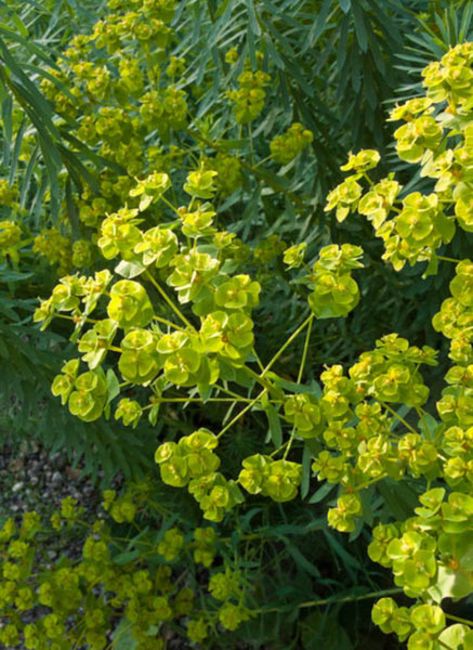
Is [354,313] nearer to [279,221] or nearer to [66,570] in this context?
[279,221]

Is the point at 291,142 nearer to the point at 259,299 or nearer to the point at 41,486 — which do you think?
the point at 259,299

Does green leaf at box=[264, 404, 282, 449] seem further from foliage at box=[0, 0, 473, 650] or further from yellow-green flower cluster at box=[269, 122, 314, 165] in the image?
yellow-green flower cluster at box=[269, 122, 314, 165]

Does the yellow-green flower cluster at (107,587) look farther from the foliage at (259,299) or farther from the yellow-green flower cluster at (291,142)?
the yellow-green flower cluster at (291,142)

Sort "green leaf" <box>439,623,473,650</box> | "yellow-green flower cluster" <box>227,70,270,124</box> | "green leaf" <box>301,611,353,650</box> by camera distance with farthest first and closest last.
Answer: "green leaf" <box>301,611,353,650</box>
"yellow-green flower cluster" <box>227,70,270,124</box>
"green leaf" <box>439,623,473,650</box>

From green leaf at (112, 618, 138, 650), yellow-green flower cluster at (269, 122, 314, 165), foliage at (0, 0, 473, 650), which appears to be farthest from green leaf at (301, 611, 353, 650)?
yellow-green flower cluster at (269, 122, 314, 165)

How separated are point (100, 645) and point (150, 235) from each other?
1156 mm

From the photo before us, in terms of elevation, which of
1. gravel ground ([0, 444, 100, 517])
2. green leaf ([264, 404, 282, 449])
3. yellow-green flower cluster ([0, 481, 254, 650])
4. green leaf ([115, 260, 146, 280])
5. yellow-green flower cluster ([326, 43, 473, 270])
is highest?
green leaf ([115, 260, 146, 280])

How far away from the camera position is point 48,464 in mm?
3170

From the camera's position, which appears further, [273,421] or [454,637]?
[273,421]

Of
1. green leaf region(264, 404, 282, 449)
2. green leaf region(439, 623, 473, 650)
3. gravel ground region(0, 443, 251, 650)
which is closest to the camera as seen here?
green leaf region(439, 623, 473, 650)

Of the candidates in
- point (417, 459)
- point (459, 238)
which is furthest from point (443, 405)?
point (459, 238)

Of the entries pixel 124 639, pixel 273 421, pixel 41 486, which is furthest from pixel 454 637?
pixel 41 486

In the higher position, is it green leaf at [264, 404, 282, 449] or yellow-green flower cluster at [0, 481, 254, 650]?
green leaf at [264, 404, 282, 449]

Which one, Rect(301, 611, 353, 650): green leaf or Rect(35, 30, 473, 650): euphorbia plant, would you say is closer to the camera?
Rect(35, 30, 473, 650): euphorbia plant
